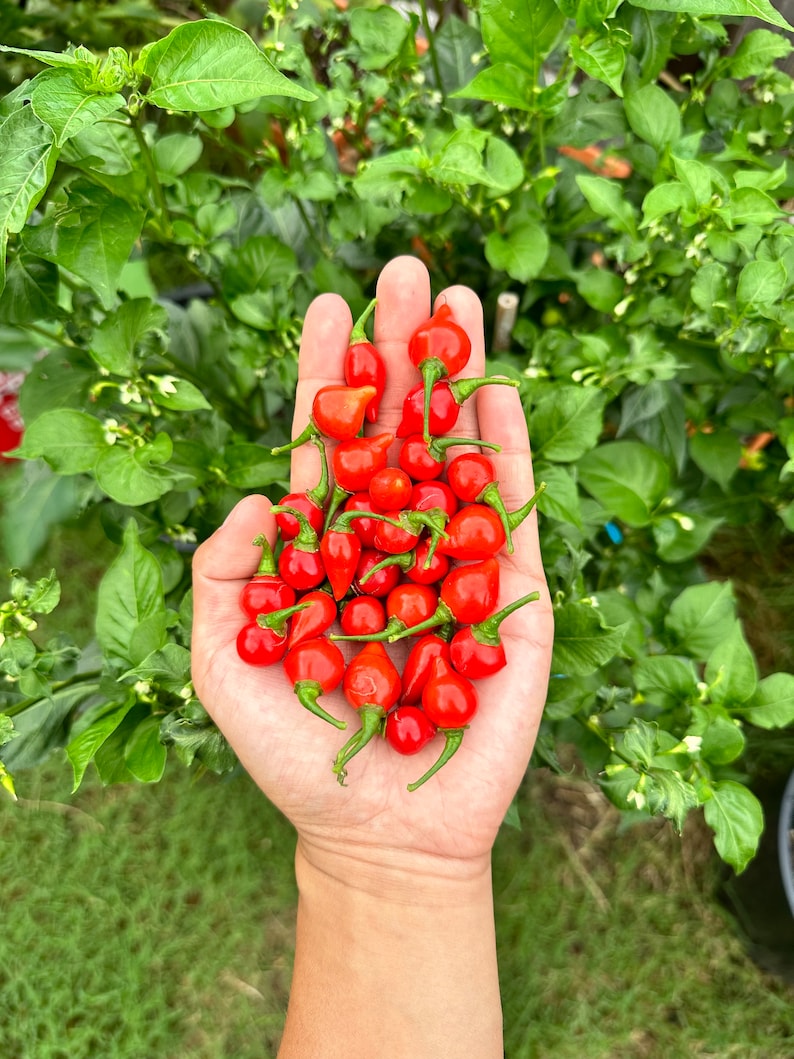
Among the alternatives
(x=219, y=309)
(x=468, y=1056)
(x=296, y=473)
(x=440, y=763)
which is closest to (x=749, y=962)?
(x=468, y=1056)

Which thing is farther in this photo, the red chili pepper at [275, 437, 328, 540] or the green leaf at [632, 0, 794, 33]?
the red chili pepper at [275, 437, 328, 540]

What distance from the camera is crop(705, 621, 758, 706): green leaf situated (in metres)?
1.88

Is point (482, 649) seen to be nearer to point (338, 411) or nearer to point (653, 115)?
point (338, 411)

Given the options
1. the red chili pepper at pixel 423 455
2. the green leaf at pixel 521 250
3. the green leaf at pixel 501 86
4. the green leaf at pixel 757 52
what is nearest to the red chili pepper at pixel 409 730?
the red chili pepper at pixel 423 455

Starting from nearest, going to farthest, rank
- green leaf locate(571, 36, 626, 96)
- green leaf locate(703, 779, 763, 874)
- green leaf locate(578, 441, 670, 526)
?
green leaf locate(571, 36, 626, 96) < green leaf locate(703, 779, 763, 874) < green leaf locate(578, 441, 670, 526)

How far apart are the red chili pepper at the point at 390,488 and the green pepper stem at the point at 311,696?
46cm

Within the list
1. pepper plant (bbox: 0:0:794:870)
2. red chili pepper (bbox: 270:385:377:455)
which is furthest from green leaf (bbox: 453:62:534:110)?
red chili pepper (bbox: 270:385:377:455)

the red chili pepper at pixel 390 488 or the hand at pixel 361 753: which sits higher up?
the red chili pepper at pixel 390 488

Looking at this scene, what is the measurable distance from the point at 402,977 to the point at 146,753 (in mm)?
804

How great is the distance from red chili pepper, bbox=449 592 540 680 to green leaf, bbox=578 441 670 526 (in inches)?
20.9

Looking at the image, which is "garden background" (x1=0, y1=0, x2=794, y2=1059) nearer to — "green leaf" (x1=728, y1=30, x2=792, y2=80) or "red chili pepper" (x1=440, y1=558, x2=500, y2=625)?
"green leaf" (x1=728, y1=30, x2=792, y2=80)

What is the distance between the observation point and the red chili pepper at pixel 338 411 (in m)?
1.95

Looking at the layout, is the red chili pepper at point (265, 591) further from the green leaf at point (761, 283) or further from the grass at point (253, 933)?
the grass at point (253, 933)

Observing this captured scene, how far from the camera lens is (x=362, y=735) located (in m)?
1.72
